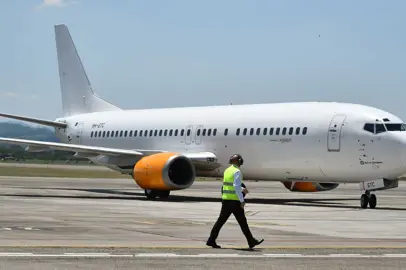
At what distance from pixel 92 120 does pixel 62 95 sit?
480 cm

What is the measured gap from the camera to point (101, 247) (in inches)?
651

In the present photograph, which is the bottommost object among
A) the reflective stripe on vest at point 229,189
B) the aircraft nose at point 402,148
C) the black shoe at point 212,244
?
the aircraft nose at point 402,148

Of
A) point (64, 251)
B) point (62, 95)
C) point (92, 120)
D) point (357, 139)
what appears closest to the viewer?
Result: point (64, 251)

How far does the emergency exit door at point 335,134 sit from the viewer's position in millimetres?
32875

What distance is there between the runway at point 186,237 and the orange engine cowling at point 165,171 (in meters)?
5.08

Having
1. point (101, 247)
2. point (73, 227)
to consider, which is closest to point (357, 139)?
point (73, 227)

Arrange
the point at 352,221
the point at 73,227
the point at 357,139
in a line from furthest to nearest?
the point at 357,139, the point at 352,221, the point at 73,227

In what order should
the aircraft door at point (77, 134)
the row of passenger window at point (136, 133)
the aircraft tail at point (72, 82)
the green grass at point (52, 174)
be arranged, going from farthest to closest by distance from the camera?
1. the green grass at point (52, 174)
2. the aircraft tail at point (72, 82)
3. the aircraft door at point (77, 134)
4. the row of passenger window at point (136, 133)

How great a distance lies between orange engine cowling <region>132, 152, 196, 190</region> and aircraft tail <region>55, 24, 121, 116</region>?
12.7 m

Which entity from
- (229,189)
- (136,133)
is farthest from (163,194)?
(229,189)

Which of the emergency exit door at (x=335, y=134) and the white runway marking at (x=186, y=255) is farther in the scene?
the emergency exit door at (x=335, y=134)

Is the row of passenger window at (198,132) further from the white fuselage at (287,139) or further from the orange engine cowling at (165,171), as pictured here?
the orange engine cowling at (165,171)

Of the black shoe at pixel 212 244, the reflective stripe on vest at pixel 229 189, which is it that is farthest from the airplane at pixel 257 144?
the black shoe at pixel 212 244

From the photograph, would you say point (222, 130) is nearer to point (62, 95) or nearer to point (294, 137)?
point (294, 137)
